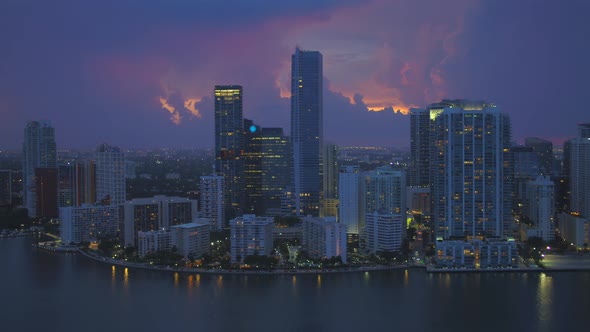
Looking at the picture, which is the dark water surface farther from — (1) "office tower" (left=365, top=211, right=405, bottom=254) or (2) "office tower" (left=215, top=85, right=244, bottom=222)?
(2) "office tower" (left=215, top=85, right=244, bottom=222)

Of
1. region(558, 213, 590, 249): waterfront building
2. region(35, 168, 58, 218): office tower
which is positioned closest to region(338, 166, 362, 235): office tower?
region(558, 213, 590, 249): waterfront building

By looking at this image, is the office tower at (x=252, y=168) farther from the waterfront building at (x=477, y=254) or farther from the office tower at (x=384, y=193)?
the waterfront building at (x=477, y=254)

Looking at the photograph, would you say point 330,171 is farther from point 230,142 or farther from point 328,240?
point 328,240

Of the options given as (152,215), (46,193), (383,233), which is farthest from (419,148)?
(46,193)

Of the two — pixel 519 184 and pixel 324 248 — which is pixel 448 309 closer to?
pixel 324 248

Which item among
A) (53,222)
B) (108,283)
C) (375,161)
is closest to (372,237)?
(108,283)

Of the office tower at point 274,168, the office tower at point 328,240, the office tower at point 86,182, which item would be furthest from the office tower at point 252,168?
the office tower at point 328,240
